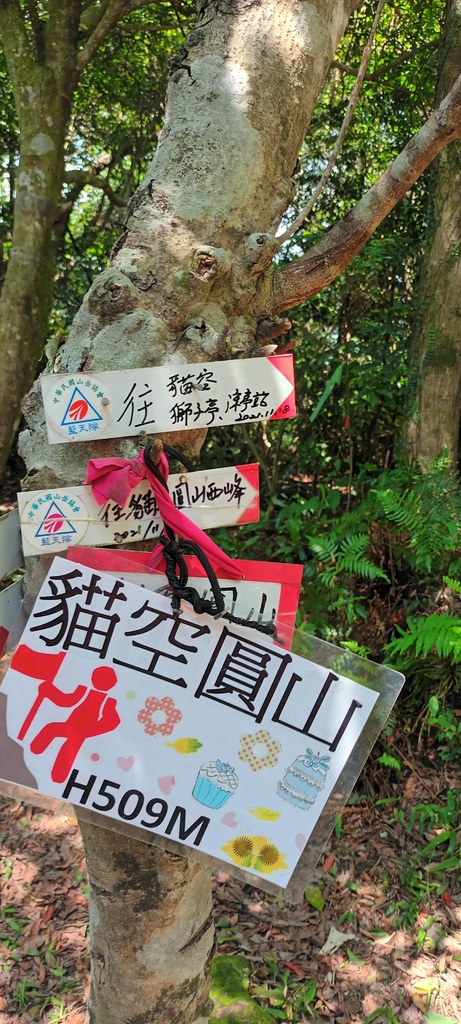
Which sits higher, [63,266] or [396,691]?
[63,266]

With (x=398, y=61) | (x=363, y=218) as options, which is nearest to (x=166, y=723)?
(x=363, y=218)

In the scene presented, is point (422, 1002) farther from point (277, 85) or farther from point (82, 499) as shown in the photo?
point (277, 85)

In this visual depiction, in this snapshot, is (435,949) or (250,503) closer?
(250,503)

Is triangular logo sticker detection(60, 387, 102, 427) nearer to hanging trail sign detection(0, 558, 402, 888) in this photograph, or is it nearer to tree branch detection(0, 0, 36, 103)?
hanging trail sign detection(0, 558, 402, 888)

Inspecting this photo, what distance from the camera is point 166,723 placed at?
35.4 inches

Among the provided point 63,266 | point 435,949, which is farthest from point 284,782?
point 63,266

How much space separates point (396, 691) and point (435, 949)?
77.7 inches

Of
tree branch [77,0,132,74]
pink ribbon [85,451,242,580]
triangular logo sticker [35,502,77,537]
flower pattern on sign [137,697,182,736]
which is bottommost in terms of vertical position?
flower pattern on sign [137,697,182,736]

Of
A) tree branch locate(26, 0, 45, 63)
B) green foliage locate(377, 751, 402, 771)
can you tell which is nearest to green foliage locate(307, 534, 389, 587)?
green foliage locate(377, 751, 402, 771)

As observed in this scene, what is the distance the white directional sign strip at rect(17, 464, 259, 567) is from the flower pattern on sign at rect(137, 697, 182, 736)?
0.79ft

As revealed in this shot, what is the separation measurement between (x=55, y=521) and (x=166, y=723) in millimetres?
333

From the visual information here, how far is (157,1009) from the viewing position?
1111 mm

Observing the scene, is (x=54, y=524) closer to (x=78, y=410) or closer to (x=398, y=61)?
(x=78, y=410)

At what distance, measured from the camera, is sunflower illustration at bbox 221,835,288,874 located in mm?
915
